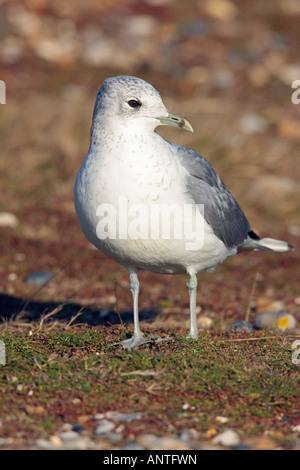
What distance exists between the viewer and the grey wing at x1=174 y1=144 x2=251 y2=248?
5223 millimetres

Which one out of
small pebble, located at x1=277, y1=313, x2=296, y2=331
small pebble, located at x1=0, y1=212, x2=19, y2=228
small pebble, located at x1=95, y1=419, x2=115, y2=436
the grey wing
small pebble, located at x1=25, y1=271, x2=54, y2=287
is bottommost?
small pebble, located at x1=95, y1=419, x2=115, y2=436

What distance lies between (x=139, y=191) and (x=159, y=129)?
731 cm

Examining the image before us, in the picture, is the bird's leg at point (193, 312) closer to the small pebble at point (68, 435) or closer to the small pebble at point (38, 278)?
the small pebble at point (68, 435)

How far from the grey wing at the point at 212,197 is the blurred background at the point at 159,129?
164 centimetres

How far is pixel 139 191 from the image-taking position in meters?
4.73

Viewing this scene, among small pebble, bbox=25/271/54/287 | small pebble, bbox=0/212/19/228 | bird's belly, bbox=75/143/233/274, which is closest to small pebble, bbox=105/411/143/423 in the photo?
bird's belly, bbox=75/143/233/274

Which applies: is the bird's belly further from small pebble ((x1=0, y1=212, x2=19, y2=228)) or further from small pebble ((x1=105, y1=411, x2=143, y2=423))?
small pebble ((x1=0, y1=212, x2=19, y2=228))

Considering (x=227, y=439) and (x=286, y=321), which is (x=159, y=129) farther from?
Result: (x=227, y=439)

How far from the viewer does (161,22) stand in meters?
18.5

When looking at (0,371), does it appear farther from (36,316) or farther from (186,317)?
(186,317)

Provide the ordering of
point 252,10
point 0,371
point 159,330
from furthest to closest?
1. point 252,10
2. point 159,330
3. point 0,371

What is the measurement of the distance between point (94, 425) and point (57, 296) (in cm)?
409

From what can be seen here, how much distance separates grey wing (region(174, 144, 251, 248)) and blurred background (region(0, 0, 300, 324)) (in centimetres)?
164
